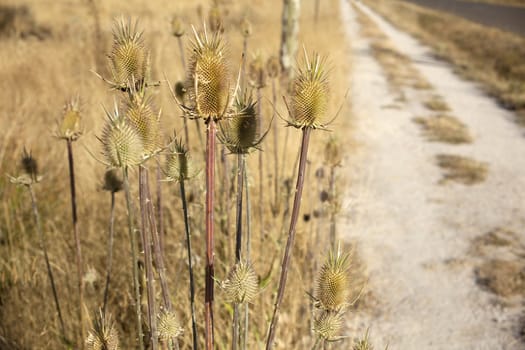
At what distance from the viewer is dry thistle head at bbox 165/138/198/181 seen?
1.51 metres

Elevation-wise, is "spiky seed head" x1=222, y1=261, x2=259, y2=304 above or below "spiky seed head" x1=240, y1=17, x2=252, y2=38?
below

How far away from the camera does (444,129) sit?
7902mm

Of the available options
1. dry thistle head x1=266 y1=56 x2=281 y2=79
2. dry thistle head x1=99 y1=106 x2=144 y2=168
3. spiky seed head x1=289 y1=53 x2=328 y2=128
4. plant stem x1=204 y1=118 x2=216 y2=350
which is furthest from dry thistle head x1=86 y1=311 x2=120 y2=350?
dry thistle head x1=266 y1=56 x2=281 y2=79

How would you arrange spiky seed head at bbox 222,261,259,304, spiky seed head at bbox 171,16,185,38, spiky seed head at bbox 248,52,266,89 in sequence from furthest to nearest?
1. spiky seed head at bbox 171,16,185,38
2. spiky seed head at bbox 248,52,266,89
3. spiky seed head at bbox 222,261,259,304

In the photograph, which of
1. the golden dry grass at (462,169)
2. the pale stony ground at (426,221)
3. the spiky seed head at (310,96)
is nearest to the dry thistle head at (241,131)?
the spiky seed head at (310,96)

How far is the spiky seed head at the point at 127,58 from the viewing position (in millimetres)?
1354

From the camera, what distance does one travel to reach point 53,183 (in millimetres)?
4426

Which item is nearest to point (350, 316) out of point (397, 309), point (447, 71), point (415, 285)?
point (397, 309)

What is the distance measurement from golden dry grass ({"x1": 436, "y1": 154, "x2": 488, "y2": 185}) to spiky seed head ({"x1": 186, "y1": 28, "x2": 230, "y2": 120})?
5.28 meters

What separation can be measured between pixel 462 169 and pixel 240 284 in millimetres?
5567

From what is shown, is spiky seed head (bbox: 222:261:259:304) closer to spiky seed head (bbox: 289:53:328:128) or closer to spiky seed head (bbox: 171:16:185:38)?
spiky seed head (bbox: 289:53:328:128)

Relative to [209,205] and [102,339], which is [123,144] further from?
[102,339]

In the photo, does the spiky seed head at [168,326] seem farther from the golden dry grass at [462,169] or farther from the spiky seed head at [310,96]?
the golden dry grass at [462,169]

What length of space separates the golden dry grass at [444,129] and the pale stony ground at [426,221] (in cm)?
17
